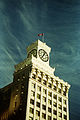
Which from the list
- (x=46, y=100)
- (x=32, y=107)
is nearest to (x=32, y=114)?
(x=32, y=107)

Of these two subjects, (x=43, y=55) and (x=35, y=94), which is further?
(x=43, y=55)

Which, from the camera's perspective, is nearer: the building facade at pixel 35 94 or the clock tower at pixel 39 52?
the building facade at pixel 35 94

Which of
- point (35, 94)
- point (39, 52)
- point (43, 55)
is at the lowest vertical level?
point (35, 94)

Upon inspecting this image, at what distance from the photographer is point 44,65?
106812 millimetres

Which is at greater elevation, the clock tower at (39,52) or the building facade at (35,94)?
the clock tower at (39,52)

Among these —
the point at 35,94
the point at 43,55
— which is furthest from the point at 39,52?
the point at 35,94

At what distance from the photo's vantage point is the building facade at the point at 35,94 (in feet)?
295

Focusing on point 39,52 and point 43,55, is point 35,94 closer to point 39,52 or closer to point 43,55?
point 43,55

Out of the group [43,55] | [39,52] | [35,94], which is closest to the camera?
[35,94]

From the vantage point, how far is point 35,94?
93.4 meters

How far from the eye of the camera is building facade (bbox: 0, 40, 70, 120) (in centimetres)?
8996

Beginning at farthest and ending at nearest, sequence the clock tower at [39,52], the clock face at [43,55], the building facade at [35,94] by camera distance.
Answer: the clock face at [43,55]
the clock tower at [39,52]
the building facade at [35,94]

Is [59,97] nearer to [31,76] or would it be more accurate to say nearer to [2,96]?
[31,76]

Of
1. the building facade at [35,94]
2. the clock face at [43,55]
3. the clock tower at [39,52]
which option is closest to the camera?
the building facade at [35,94]
